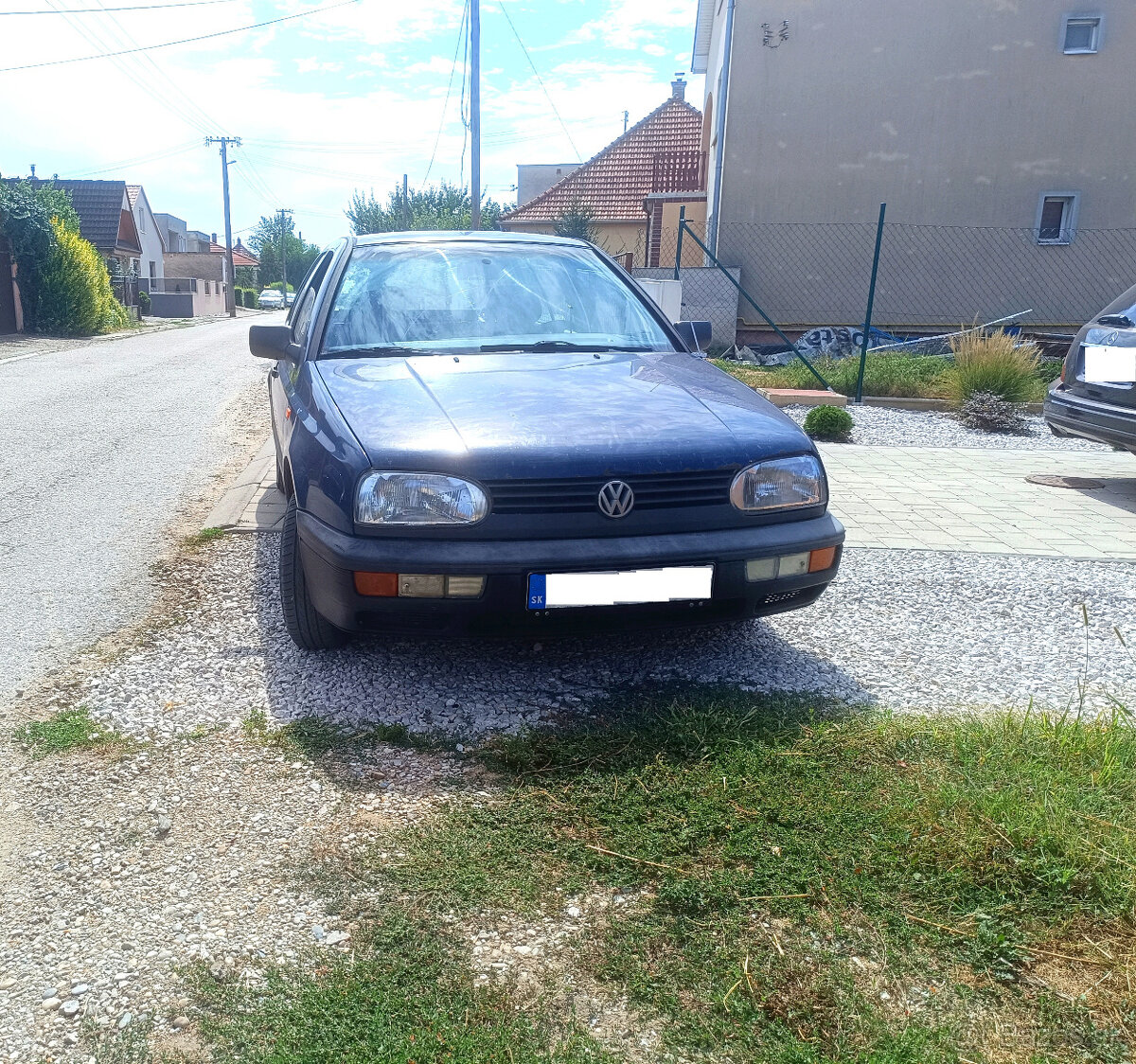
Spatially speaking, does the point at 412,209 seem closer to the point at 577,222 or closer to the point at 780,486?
the point at 577,222

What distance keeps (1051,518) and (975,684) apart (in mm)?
3186

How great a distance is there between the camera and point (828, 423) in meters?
9.19

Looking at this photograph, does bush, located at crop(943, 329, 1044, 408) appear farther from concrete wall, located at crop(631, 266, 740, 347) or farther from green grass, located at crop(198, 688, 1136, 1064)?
green grass, located at crop(198, 688, 1136, 1064)

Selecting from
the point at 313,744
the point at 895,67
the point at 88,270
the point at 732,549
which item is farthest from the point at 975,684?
the point at 88,270

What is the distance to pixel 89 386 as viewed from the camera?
13.3m

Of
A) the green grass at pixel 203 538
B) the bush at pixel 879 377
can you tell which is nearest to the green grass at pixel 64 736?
the green grass at pixel 203 538

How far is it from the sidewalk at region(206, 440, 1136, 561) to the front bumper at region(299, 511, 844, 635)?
2.47 meters

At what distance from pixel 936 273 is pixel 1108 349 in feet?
34.6

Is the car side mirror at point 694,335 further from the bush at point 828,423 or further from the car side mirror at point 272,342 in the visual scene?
the bush at point 828,423

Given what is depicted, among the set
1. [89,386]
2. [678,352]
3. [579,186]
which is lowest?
[89,386]

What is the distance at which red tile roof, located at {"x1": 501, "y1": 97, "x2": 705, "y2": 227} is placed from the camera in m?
30.3

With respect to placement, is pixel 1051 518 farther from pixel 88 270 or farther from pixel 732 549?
pixel 88 270

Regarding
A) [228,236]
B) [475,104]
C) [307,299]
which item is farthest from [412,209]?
[307,299]

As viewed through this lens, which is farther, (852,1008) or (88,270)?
(88,270)
